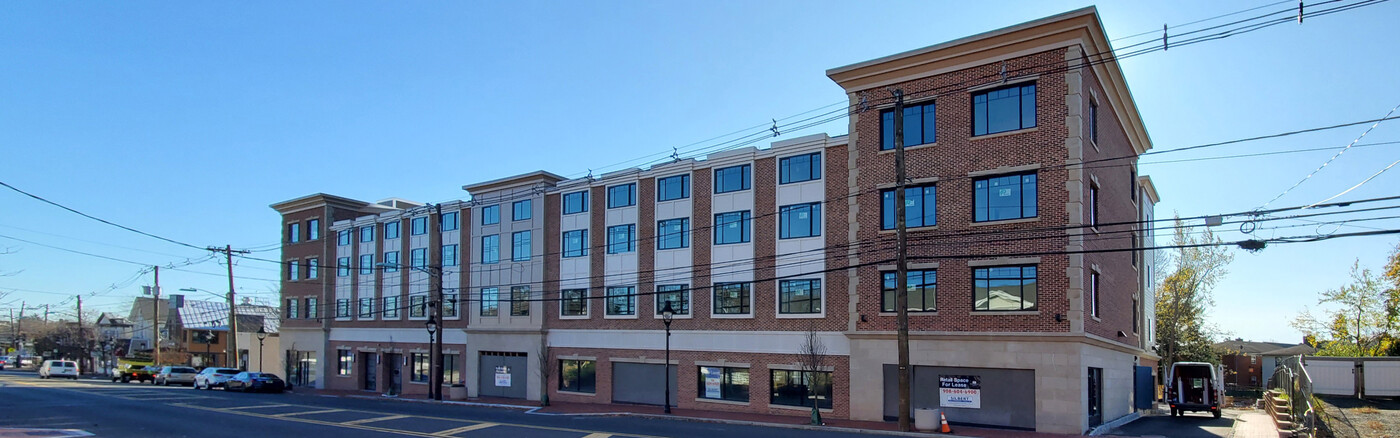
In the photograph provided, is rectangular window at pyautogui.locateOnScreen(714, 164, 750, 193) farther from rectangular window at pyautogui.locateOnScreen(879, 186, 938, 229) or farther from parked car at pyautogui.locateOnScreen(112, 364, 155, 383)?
parked car at pyautogui.locateOnScreen(112, 364, 155, 383)

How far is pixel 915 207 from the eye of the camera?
1110 inches

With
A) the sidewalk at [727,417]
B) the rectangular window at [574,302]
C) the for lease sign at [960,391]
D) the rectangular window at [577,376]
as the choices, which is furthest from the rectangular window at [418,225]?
the for lease sign at [960,391]

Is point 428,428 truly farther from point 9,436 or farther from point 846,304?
point 846,304

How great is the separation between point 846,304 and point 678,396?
8576 mm

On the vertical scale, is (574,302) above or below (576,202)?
below

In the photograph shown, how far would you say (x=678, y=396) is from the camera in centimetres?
3466

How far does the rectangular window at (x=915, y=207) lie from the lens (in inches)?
1093

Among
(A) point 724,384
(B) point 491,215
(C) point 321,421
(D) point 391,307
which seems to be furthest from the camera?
(D) point 391,307

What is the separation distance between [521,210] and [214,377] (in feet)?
83.1

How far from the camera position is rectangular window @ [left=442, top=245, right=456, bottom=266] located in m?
46.2

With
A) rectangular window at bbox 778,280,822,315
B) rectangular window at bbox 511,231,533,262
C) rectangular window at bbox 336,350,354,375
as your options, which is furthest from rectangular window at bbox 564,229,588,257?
rectangular window at bbox 336,350,354,375

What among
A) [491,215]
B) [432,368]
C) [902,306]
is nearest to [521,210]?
[491,215]

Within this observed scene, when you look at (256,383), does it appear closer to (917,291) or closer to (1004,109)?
(917,291)

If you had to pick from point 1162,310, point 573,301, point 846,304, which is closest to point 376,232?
point 573,301
